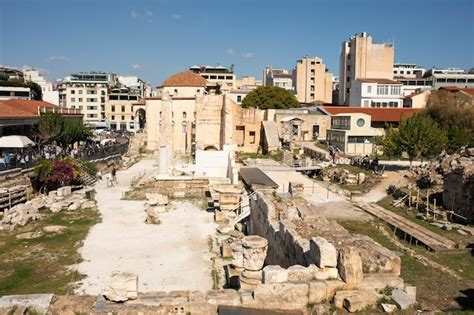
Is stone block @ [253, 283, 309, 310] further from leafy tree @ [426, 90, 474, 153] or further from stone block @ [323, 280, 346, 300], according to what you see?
leafy tree @ [426, 90, 474, 153]

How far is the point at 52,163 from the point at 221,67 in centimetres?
7664

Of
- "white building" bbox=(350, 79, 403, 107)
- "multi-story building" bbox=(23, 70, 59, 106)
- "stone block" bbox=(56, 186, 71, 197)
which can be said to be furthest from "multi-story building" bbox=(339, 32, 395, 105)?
"stone block" bbox=(56, 186, 71, 197)

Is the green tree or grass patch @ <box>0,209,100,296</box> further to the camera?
the green tree

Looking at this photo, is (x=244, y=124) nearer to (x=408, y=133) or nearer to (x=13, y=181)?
(x=408, y=133)

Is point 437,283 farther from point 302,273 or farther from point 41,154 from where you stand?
point 41,154

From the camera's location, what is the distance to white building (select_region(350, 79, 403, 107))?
62281 millimetres

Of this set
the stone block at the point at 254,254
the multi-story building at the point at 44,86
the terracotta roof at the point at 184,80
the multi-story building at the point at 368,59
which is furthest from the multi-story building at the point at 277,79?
the stone block at the point at 254,254

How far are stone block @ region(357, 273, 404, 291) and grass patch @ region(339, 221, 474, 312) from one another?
2.31 feet

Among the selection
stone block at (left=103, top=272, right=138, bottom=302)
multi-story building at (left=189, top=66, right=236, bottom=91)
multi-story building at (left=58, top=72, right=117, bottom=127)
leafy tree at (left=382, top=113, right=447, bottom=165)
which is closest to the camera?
stone block at (left=103, top=272, right=138, bottom=302)

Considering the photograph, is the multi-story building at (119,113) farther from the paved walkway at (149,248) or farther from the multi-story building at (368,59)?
the paved walkway at (149,248)

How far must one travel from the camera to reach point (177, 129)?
51094 millimetres

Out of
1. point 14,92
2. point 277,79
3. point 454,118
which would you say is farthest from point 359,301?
point 277,79

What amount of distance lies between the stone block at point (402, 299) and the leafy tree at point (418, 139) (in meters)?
24.5

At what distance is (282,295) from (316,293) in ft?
2.18
